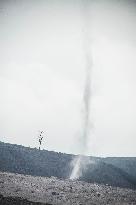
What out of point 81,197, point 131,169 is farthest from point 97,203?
point 131,169

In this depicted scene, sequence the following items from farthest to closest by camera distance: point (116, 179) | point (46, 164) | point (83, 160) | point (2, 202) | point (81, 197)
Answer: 1. point (83, 160)
2. point (116, 179)
3. point (46, 164)
4. point (81, 197)
5. point (2, 202)

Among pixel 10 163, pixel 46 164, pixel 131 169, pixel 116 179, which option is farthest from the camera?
pixel 131 169

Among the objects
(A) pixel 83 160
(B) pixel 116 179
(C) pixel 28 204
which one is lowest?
(C) pixel 28 204

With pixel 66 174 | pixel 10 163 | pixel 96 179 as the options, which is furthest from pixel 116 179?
pixel 10 163

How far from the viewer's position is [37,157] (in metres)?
55.1

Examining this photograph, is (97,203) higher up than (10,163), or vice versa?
(10,163)

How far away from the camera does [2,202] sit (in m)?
16.8

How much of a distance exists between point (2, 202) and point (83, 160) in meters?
45.8

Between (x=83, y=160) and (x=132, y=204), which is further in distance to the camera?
(x=83, y=160)

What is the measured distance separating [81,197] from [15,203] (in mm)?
8661

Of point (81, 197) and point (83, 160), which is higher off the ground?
point (83, 160)

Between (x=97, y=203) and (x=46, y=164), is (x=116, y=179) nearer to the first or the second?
(x=46, y=164)

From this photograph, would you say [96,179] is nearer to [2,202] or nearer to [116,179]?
[116,179]

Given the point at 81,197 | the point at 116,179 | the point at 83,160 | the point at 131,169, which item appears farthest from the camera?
the point at 131,169
